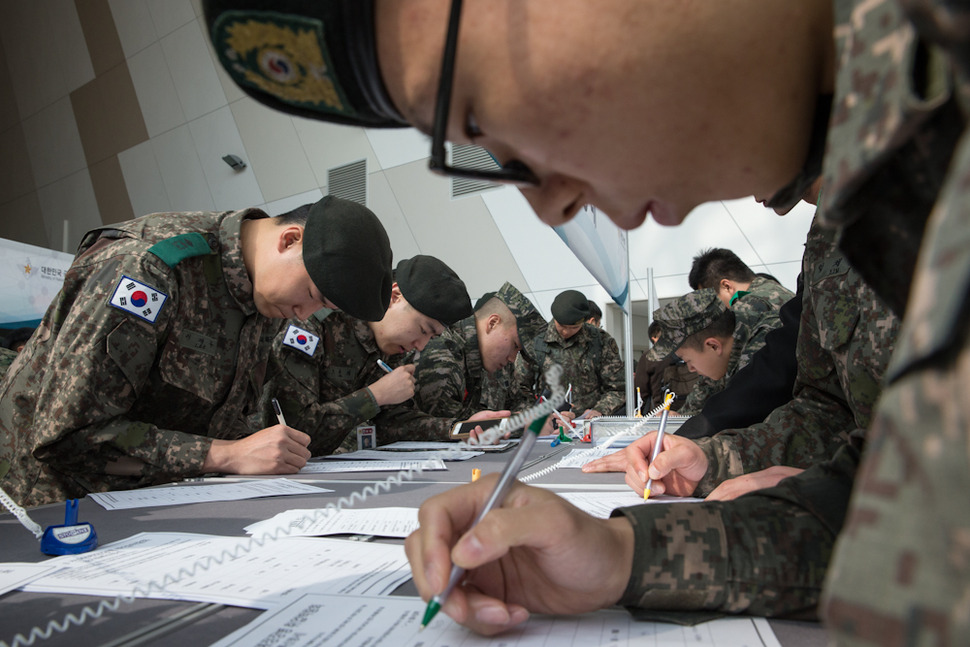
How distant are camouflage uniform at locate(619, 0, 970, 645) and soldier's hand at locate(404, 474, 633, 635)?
30 centimetres

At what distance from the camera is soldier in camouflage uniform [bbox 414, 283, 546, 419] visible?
4.07m

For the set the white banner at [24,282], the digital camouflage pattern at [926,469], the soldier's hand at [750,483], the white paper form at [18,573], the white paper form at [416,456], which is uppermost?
A: the white banner at [24,282]

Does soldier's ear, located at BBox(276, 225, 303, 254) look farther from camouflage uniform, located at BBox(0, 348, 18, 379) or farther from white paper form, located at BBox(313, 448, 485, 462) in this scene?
camouflage uniform, located at BBox(0, 348, 18, 379)

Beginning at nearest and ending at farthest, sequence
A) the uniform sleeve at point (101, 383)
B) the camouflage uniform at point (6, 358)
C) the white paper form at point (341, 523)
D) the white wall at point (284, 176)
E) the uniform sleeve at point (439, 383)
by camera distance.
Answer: the white paper form at point (341, 523), the uniform sleeve at point (101, 383), the camouflage uniform at point (6, 358), the uniform sleeve at point (439, 383), the white wall at point (284, 176)

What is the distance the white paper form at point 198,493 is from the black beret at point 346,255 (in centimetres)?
67

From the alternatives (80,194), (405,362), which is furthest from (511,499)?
(80,194)

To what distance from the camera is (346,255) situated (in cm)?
204

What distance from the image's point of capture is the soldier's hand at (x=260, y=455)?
1809mm

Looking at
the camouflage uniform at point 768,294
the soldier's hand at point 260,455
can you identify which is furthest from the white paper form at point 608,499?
the camouflage uniform at point 768,294

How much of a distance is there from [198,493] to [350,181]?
7.98m

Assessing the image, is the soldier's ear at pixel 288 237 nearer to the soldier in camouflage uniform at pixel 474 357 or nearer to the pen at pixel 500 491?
the pen at pixel 500 491

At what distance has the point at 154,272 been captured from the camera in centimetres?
180

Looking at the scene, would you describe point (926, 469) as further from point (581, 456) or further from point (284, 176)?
point (284, 176)

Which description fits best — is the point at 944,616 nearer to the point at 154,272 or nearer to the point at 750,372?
the point at 750,372
